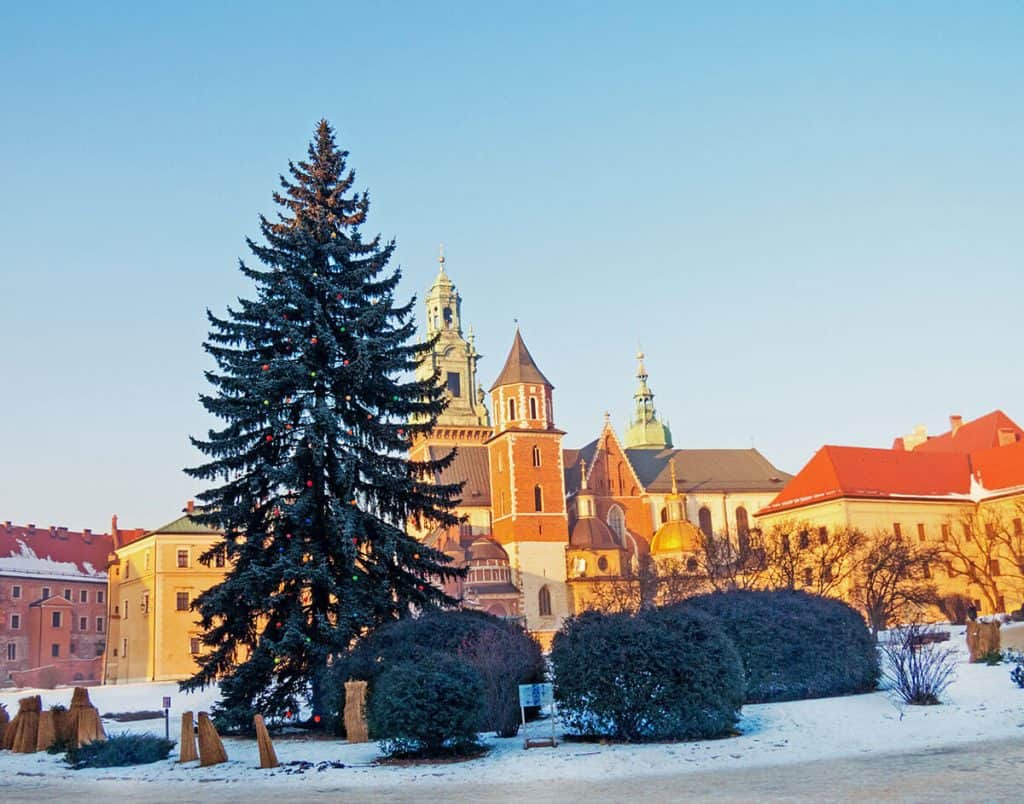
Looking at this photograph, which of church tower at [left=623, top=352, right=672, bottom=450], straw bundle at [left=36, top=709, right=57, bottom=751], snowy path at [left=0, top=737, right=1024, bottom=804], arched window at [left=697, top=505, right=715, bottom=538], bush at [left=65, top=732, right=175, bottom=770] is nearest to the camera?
snowy path at [left=0, top=737, right=1024, bottom=804]

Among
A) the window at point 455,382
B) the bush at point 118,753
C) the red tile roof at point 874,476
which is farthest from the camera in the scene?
the window at point 455,382

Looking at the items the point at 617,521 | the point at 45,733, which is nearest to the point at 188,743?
the point at 45,733

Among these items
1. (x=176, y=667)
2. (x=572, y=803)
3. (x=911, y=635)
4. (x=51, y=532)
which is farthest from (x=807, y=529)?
(x=51, y=532)

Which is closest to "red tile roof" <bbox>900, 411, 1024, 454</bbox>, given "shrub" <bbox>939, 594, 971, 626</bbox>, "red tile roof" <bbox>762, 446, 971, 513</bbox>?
"red tile roof" <bbox>762, 446, 971, 513</bbox>

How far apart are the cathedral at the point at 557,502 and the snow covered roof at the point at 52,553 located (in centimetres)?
2768

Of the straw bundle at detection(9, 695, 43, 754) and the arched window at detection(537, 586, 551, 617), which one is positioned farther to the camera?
the arched window at detection(537, 586, 551, 617)

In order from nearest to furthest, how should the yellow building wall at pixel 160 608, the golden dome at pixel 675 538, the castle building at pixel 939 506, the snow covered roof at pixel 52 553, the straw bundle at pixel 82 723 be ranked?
the straw bundle at pixel 82 723 < the yellow building wall at pixel 160 608 < the castle building at pixel 939 506 < the golden dome at pixel 675 538 < the snow covered roof at pixel 52 553

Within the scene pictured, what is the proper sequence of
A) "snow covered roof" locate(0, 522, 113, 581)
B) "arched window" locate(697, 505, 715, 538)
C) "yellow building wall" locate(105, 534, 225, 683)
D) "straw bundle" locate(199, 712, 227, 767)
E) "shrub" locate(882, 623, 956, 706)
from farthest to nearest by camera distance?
"arched window" locate(697, 505, 715, 538) < "snow covered roof" locate(0, 522, 113, 581) < "yellow building wall" locate(105, 534, 225, 683) < "shrub" locate(882, 623, 956, 706) < "straw bundle" locate(199, 712, 227, 767)

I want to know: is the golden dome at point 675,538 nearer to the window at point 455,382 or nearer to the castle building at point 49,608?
the window at point 455,382

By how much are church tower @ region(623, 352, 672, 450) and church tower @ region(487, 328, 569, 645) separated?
3627 cm

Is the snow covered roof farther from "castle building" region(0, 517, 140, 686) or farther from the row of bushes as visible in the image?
the row of bushes

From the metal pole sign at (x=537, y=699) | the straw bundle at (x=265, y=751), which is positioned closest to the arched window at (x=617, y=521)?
the metal pole sign at (x=537, y=699)

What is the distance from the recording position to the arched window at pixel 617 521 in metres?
78.2

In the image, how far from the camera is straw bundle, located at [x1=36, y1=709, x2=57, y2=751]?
2065 cm
